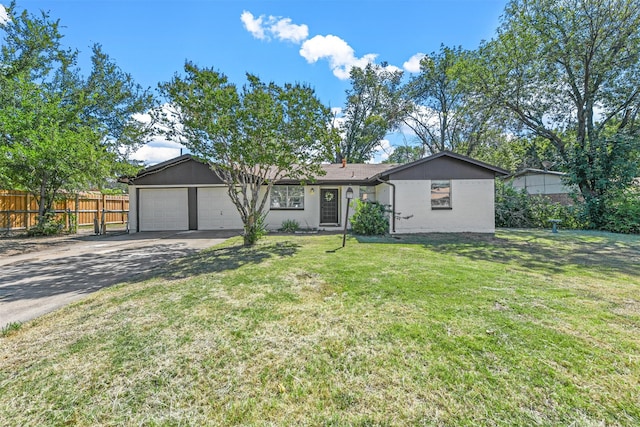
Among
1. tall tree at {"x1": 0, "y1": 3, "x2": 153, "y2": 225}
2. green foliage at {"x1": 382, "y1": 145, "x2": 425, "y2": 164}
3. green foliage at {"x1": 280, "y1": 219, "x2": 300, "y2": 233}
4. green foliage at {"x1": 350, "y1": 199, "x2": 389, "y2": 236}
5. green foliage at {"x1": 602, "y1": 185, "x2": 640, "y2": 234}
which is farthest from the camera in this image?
green foliage at {"x1": 382, "y1": 145, "x2": 425, "y2": 164}

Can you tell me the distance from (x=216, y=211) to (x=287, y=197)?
3.64 metres

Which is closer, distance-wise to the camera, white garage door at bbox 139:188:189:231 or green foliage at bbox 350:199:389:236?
green foliage at bbox 350:199:389:236

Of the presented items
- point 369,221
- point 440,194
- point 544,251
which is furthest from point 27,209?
point 544,251

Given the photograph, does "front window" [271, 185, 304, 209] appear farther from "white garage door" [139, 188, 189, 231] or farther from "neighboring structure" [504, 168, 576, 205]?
"neighboring structure" [504, 168, 576, 205]

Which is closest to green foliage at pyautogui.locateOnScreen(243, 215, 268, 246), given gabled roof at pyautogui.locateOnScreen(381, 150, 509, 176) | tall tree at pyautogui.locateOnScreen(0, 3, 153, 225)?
tall tree at pyautogui.locateOnScreen(0, 3, 153, 225)

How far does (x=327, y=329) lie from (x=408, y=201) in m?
9.87

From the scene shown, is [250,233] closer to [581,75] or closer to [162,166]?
[162,166]

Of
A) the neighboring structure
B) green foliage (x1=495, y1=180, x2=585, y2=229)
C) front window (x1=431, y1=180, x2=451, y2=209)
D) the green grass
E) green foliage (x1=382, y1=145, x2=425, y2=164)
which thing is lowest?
the green grass

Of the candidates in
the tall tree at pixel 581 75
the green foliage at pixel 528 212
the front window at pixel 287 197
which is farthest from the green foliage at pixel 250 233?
the tall tree at pixel 581 75

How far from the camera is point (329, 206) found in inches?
574

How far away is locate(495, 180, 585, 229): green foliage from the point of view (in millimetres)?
14477

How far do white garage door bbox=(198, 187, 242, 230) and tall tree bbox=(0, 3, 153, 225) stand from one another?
346 centimetres

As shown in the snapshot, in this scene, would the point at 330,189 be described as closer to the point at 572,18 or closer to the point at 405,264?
the point at 405,264

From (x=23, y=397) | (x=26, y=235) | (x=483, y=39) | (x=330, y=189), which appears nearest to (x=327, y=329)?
(x=23, y=397)
